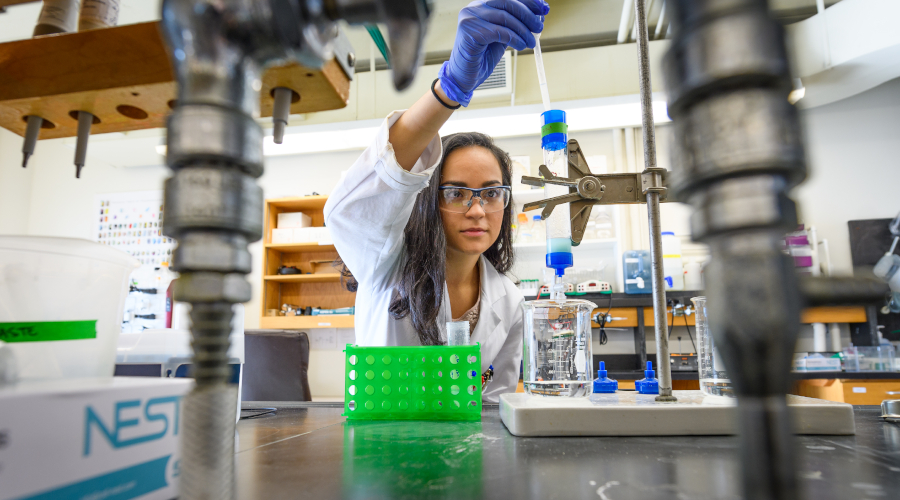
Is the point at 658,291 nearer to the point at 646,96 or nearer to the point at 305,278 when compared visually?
the point at 646,96

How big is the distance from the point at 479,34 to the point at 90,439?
90cm

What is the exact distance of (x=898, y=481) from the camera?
40 centimetres

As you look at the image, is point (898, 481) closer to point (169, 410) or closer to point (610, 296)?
point (169, 410)

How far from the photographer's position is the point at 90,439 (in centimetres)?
32

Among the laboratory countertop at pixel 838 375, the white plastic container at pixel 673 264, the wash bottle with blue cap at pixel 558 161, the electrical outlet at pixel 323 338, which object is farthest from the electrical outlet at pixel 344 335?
the wash bottle with blue cap at pixel 558 161

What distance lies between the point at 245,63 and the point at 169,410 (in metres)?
0.29

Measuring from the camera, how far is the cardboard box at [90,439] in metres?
0.28

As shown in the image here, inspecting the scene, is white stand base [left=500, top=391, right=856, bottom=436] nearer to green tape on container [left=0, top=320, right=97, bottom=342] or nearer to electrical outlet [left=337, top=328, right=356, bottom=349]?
green tape on container [left=0, top=320, right=97, bottom=342]

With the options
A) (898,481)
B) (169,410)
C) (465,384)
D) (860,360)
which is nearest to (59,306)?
(169,410)

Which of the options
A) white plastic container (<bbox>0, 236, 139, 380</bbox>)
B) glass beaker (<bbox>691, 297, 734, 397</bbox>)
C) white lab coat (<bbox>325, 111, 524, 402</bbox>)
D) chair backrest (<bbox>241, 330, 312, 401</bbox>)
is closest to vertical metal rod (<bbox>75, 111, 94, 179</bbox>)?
white plastic container (<bbox>0, 236, 139, 380</bbox>)

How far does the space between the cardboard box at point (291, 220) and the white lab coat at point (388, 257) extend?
2539 millimetres

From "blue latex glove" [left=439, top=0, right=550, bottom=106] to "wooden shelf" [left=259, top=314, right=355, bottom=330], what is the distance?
2933 mm

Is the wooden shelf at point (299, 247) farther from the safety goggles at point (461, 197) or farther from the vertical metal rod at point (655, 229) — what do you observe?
the vertical metal rod at point (655, 229)

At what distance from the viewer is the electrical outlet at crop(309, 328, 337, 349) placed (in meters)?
4.01
